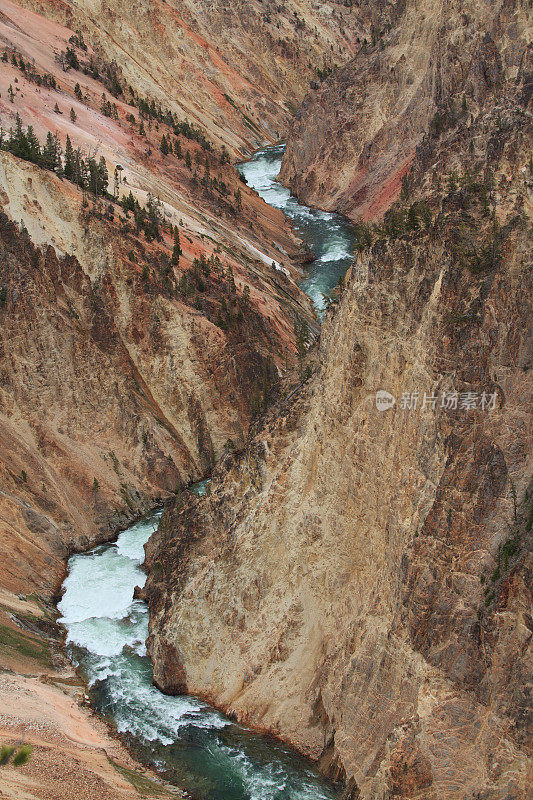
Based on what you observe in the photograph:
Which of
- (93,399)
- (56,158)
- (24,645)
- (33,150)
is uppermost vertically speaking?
(56,158)

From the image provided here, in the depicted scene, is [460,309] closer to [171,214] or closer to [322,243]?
[171,214]

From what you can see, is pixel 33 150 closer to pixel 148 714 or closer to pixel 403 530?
pixel 148 714

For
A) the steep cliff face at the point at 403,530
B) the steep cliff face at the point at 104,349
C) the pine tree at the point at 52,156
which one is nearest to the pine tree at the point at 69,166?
the pine tree at the point at 52,156

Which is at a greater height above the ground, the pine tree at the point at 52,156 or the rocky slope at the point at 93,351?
the pine tree at the point at 52,156

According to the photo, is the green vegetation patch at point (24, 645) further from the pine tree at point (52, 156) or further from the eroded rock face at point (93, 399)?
the pine tree at point (52, 156)

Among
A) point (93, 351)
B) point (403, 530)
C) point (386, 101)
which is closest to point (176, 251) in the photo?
point (93, 351)
